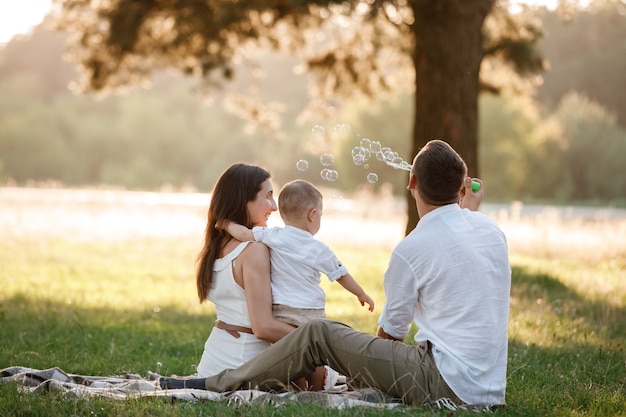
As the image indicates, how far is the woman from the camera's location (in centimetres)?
495

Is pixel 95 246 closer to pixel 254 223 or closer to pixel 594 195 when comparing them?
pixel 254 223

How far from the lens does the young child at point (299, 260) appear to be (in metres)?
4.71

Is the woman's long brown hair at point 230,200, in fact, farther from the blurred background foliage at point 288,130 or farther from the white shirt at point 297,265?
the blurred background foliage at point 288,130

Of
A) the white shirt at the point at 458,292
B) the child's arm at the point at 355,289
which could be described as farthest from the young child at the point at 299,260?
the white shirt at the point at 458,292

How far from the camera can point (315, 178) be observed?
53.3 metres

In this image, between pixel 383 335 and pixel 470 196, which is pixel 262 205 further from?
pixel 470 196

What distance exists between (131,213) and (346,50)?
9.61m

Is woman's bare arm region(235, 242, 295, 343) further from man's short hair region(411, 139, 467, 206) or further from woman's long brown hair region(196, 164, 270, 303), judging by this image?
man's short hair region(411, 139, 467, 206)

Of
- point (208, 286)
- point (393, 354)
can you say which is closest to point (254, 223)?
point (208, 286)

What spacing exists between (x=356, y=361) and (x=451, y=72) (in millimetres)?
6858

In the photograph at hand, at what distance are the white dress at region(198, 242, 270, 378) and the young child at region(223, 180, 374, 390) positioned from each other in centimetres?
20

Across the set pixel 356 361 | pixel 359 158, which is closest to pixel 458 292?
pixel 356 361

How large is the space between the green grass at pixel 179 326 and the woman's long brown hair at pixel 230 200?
2.67 ft

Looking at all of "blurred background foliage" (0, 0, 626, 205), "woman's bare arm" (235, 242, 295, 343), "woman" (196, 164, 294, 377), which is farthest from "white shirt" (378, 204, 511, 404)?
"blurred background foliage" (0, 0, 626, 205)
